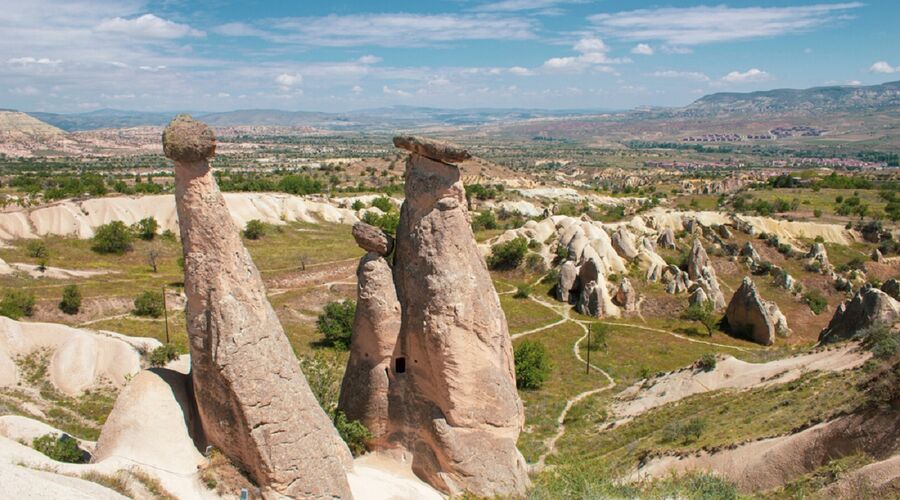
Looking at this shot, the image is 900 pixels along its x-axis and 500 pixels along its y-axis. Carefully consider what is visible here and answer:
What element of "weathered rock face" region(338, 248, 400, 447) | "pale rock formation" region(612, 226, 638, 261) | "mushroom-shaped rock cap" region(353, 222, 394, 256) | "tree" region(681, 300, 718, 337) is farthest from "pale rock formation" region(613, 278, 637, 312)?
"mushroom-shaped rock cap" region(353, 222, 394, 256)

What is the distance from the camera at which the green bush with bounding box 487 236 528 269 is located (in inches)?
2446

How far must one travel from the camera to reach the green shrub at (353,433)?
1617 centimetres

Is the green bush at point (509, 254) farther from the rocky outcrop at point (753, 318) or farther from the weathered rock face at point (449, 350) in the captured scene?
the weathered rock face at point (449, 350)

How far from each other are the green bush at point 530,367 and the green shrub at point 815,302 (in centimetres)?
3154

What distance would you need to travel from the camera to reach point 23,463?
11141mm

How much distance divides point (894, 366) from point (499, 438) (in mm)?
11093

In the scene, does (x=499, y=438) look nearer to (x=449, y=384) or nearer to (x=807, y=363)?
(x=449, y=384)

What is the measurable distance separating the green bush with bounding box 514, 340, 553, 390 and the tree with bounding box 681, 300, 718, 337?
1834 cm

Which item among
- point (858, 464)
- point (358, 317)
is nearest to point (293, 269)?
point (358, 317)

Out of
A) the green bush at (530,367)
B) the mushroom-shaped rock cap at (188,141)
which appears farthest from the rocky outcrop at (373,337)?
the green bush at (530,367)

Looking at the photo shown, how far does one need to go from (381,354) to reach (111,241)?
5434 cm

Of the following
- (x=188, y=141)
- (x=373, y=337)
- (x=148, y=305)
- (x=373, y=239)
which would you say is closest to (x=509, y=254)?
(x=148, y=305)

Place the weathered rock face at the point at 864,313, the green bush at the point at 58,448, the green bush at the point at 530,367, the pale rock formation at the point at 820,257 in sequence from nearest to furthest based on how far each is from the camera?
the green bush at the point at 58,448 → the weathered rock face at the point at 864,313 → the green bush at the point at 530,367 → the pale rock formation at the point at 820,257

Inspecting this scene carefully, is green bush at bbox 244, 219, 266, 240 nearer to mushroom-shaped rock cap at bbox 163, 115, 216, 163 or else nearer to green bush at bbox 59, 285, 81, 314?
green bush at bbox 59, 285, 81, 314
